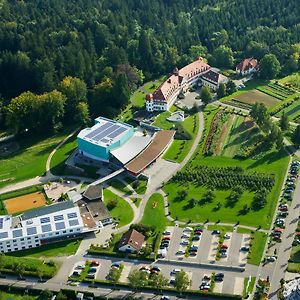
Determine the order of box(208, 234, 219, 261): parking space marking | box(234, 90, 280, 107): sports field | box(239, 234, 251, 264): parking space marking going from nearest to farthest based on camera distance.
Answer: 1. box(239, 234, 251, 264): parking space marking
2. box(208, 234, 219, 261): parking space marking
3. box(234, 90, 280, 107): sports field

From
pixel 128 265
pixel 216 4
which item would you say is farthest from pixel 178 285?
pixel 216 4

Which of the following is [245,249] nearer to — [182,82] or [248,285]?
[248,285]

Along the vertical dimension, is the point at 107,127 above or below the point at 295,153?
above

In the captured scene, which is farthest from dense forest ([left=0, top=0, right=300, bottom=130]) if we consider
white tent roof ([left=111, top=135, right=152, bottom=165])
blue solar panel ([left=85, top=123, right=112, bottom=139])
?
white tent roof ([left=111, top=135, right=152, bottom=165])

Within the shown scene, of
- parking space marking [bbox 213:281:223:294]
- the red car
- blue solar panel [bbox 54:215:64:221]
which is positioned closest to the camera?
parking space marking [bbox 213:281:223:294]

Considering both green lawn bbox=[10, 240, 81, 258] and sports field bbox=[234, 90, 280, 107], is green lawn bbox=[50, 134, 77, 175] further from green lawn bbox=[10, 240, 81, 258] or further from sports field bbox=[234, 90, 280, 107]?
sports field bbox=[234, 90, 280, 107]

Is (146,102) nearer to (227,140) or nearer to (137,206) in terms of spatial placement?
(227,140)

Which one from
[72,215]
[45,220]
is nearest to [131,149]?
[72,215]

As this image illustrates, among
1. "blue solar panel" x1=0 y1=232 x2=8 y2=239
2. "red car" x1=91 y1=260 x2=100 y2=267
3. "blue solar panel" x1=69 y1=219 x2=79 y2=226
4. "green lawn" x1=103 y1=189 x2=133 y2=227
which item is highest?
"blue solar panel" x1=0 y1=232 x2=8 y2=239
